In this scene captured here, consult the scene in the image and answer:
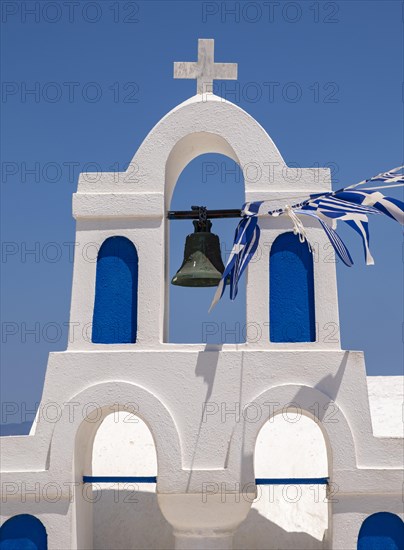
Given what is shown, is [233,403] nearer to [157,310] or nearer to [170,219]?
[157,310]

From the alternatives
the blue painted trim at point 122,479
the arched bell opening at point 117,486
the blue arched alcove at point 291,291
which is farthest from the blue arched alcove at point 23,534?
the blue arched alcove at point 291,291

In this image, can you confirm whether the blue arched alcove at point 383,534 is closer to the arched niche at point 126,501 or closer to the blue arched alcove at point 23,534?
the arched niche at point 126,501

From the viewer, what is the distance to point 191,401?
1024 cm

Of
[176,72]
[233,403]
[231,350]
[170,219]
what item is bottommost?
[233,403]

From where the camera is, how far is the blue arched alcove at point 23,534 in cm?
1011

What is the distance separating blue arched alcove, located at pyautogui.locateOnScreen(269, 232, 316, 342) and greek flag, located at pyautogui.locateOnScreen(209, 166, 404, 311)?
0.31m

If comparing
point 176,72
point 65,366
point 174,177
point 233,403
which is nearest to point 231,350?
point 233,403

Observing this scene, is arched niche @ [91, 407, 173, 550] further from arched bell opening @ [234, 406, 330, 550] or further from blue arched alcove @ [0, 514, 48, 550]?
blue arched alcove @ [0, 514, 48, 550]

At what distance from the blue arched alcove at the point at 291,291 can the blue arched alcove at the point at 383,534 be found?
250 centimetres

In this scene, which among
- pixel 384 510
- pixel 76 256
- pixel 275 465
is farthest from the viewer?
pixel 275 465

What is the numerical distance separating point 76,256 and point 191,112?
263 centimetres

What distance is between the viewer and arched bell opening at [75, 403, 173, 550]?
35.2ft

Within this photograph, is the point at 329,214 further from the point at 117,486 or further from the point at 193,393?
the point at 117,486

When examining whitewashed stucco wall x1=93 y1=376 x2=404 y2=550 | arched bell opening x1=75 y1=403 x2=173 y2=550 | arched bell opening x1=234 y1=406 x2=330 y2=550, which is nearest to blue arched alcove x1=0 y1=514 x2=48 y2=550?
arched bell opening x1=75 y1=403 x2=173 y2=550
